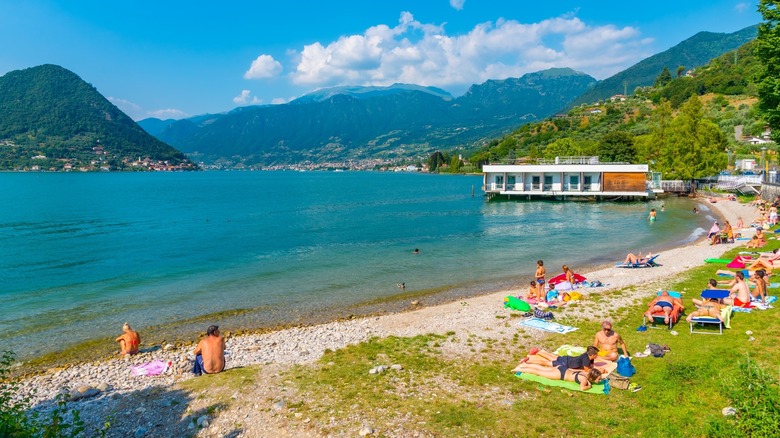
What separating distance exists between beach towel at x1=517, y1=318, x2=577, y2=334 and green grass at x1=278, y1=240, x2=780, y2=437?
2.65ft

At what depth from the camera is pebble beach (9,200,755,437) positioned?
923 cm

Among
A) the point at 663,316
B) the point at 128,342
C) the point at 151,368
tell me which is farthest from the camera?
the point at 128,342

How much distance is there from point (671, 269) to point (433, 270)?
12.7 meters

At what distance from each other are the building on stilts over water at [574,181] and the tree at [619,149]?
63.8 feet

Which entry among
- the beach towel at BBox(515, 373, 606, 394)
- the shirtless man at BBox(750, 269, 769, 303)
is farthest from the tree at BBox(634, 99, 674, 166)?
the beach towel at BBox(515, 373, 606, 394)

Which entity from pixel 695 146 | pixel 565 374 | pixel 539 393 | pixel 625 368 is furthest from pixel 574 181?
pixel 539 393

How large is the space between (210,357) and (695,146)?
76.4 metres

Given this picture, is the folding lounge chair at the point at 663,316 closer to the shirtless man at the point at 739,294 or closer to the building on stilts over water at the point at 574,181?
the shirtless man at the point at 739,294

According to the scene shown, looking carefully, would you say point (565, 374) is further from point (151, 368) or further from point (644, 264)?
point (644, 264)

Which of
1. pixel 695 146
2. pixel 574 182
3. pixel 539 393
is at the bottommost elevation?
pixel 539 393

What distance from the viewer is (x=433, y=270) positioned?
2669 cm

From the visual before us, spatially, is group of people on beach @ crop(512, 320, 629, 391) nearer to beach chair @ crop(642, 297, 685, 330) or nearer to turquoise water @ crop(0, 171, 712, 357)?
beach chair @ crop(642, 297, 685, 330)

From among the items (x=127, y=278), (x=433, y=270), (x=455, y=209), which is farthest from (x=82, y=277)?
(x=455, y=209)

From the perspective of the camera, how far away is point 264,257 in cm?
3162
